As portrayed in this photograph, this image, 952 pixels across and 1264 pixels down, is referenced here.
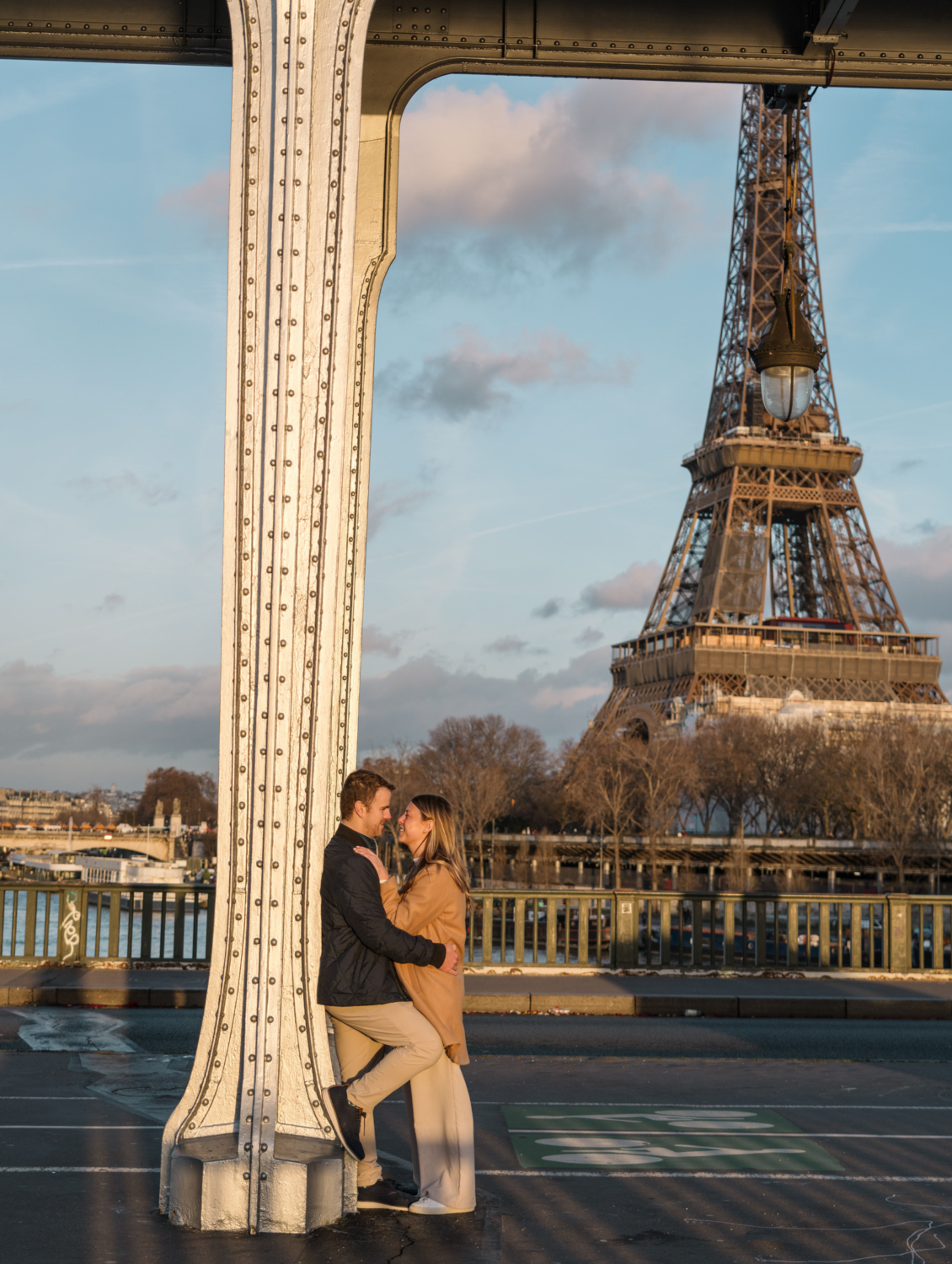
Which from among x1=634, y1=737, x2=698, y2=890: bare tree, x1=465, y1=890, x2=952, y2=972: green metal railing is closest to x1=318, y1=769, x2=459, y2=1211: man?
x1=465, y1=890, x2=952, y2=972: green metal railing

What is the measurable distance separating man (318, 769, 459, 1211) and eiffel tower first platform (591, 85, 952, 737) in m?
74.9

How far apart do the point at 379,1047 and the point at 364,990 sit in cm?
35

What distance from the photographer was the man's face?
5906 millimetres

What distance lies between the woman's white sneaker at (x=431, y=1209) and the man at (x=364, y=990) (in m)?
0.10

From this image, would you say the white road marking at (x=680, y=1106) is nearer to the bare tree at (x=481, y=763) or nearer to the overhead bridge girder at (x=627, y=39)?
the overhead bridge girder at (x=627, y=39)

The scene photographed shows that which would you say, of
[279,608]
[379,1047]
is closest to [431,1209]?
[379,1047]

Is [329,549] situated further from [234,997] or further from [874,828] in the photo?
[874,828]

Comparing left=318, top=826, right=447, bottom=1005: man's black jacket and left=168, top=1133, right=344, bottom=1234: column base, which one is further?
left=318, top=826, right=447, bottom=1005: man's black jacket

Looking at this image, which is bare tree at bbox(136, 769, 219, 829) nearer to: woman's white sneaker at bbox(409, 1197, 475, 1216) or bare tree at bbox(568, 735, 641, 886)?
bare tree at bbox(568, 735, 641, 886)

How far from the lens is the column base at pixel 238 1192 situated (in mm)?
5230

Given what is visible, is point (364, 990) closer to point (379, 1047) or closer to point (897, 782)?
point (379, 1047)

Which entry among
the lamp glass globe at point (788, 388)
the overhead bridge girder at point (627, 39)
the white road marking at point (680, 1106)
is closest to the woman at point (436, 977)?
the white road marking at point (680, 1106)

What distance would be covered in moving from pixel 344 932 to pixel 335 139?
3.27m

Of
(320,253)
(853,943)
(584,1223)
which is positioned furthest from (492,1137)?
Result: (853,943)
